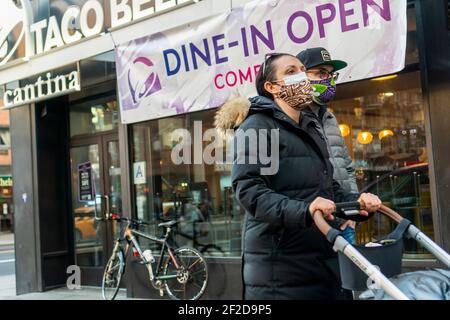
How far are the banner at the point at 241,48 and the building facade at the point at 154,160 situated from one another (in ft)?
1.02

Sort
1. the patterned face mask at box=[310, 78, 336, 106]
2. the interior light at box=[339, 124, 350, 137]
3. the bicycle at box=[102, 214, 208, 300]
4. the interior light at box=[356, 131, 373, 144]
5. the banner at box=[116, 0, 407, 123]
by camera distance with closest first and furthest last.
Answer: the patterned face mask at box=[310, 78, 336, 106] → the banner at box=[116, 0, 407, 123] → the interior light at box=[356, 131, 373, 144] → the interior light at box=[339, 124, 350, 137] → the bicycle at box=[102, 214, 208, 300]

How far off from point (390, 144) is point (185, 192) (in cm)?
290

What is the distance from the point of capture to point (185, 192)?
7.51 m

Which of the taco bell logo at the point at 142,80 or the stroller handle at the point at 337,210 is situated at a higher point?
the taco bell logo at the point at 142,80

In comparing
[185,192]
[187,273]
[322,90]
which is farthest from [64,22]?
[322,90]

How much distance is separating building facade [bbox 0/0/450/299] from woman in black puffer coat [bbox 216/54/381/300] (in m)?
2.68

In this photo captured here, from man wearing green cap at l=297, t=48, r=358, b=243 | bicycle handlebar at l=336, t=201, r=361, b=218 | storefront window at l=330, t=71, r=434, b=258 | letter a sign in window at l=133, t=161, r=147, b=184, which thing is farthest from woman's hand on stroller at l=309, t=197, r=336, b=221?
letter a sign in window at l=133, t=161, r=147, b=184

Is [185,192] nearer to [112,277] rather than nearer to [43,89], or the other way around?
[112,277]

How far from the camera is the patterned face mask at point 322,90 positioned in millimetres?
3402

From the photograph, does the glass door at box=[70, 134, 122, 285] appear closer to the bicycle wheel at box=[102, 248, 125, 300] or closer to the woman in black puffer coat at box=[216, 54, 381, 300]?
the bicycle wheel at box=[102, 248, 125, 300]

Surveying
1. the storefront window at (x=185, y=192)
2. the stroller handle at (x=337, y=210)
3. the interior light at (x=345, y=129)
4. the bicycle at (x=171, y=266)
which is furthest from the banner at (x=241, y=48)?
the stroller handle at (x=337, y=210)

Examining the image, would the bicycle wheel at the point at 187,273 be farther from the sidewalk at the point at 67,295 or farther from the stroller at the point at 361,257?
the stroller at the point at 361,257

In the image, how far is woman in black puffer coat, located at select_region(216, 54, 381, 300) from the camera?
8.34 ft

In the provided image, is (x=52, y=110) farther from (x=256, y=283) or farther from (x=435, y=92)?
(x=256, y=283)
